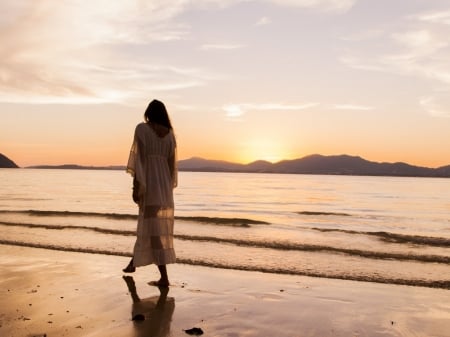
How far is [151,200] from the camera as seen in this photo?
6.42 meters

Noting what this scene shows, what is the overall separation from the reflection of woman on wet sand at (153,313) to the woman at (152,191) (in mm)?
513

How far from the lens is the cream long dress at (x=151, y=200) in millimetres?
6383

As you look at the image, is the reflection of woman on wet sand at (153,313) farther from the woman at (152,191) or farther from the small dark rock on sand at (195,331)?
the woman at (152,191)

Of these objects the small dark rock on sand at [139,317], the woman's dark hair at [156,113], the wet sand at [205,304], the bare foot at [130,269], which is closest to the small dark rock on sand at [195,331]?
the wet sand at [205,304]

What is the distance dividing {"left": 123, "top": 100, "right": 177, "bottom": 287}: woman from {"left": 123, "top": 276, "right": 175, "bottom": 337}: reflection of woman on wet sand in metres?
0.51

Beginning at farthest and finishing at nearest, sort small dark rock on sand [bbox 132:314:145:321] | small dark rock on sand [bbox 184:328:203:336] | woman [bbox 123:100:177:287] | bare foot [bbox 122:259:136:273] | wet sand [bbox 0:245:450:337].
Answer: bare foot [bbox 122:259:136:273]
woman [bbox 123:100:177:287]
small dark rock on sand [bbox 132:314:145:321]
wet sand [bbox 0:245:450:337]
small dark rock on sand [bbox 184:328:203:336]

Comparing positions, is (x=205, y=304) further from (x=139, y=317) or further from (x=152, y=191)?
(x=152, y=191)

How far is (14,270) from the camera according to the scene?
7.53m

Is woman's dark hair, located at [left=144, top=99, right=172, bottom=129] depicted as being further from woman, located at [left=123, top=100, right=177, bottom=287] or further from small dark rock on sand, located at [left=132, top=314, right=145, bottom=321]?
small dark rock on sand, located at [left=132, top=314, right=145, bottom=321]

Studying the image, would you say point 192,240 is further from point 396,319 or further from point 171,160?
point 396,319

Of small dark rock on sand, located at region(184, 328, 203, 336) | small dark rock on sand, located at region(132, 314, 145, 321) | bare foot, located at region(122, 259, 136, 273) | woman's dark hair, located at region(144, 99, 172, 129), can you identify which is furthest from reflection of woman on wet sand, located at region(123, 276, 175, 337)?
woman's dark hair, located at region(144, 99, 172, 129)

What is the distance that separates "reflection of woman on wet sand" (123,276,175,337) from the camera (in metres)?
4.50

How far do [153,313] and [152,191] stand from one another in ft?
6.19

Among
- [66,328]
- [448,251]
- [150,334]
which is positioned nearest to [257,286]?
[150,334]
